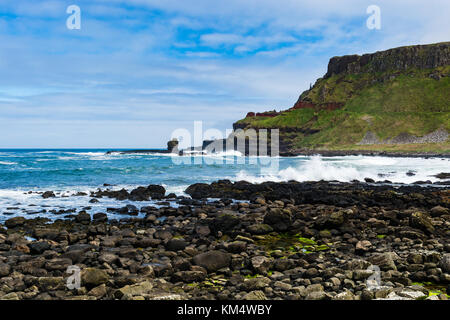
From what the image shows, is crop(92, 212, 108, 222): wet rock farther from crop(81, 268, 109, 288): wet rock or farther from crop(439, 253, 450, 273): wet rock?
crop(439, 253, 450, 273): wet rock

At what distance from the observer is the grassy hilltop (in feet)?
363

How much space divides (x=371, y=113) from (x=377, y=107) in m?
5.46

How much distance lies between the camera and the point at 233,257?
9156mm

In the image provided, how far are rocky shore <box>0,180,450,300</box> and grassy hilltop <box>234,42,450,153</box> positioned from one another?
87.5 meters

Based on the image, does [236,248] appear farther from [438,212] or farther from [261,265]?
[438,212]

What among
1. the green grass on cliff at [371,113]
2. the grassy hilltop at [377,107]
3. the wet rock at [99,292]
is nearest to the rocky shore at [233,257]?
the wet rock at [99,292]

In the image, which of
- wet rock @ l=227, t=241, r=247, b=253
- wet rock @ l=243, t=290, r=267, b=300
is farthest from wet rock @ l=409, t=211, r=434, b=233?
wet rock @ l=243, t=290, r=267, b=300

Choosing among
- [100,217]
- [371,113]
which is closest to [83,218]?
[100,217]

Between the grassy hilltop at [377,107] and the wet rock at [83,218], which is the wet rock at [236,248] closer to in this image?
the wet rock at [83,218]

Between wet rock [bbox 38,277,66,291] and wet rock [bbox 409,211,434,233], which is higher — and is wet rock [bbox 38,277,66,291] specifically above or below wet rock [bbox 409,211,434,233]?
below

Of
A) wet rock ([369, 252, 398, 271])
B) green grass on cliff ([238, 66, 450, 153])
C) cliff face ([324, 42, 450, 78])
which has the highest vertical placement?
cliff face ([324, 42, 450, 78])
